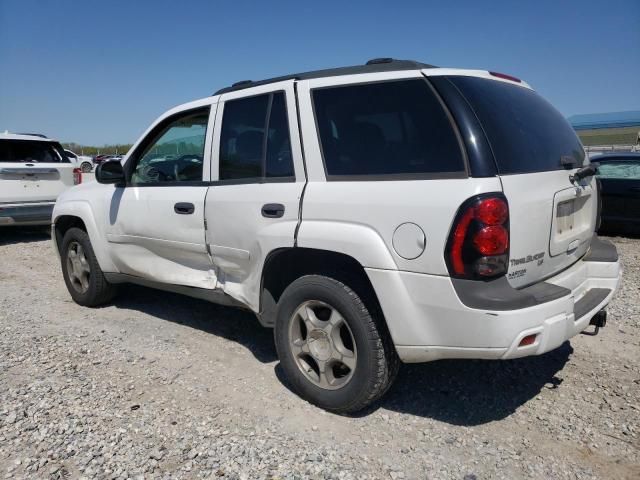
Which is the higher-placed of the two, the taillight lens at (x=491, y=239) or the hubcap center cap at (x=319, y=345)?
the taillight lens at (x=491, y=239)

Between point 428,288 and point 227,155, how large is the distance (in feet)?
5.96

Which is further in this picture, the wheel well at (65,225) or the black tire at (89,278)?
the wheel well at (65,225)

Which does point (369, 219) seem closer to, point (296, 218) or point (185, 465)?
point (296, 218)

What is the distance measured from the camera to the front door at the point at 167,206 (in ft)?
12.1

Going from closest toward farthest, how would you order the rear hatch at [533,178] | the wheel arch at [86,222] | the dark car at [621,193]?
1. the rear hatch at [533,178]
2. the wheel arch at [86,222]
3. the dark car at [621,193]

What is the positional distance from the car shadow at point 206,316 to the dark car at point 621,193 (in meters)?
6.41

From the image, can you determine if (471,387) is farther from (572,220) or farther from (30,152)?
(30,152)

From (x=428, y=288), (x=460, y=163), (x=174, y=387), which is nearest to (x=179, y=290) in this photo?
(x=174, y=387)

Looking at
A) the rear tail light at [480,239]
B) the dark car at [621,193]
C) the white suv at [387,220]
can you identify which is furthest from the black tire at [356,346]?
the dark car at [621,193]

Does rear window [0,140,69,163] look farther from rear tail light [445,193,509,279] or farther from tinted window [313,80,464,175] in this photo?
rear tail light [445,193,509,279]

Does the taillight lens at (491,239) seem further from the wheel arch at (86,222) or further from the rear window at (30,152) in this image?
the rear window at (30,152)

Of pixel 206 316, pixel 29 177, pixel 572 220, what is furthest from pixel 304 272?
pixel 29 177

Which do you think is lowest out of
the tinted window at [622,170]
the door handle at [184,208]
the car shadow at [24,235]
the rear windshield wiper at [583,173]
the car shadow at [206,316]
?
the car shadow at [206,316]

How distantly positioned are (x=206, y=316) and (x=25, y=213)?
516 centimetres
